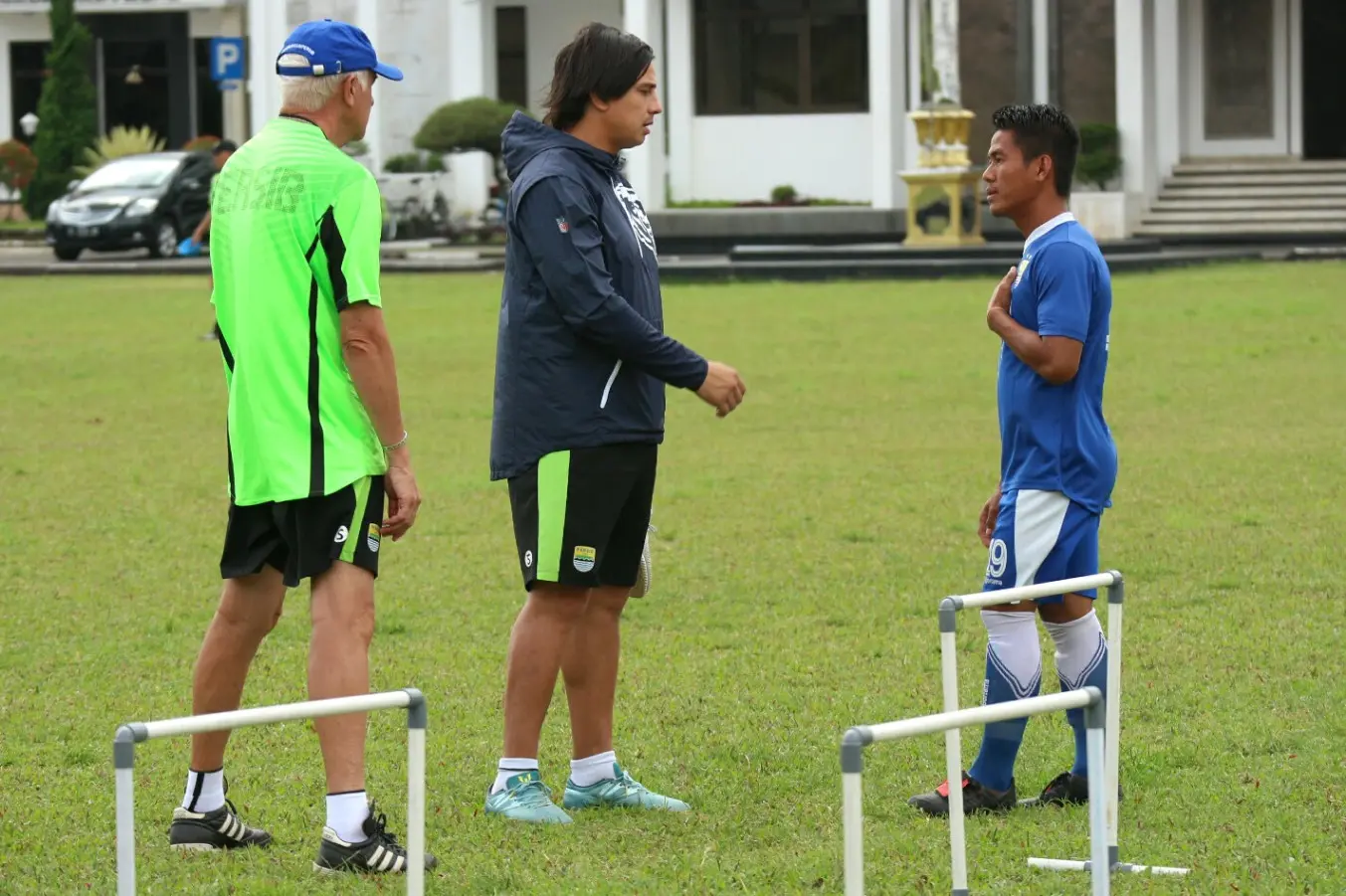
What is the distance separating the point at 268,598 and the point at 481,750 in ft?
3.97

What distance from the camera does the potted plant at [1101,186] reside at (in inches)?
1298

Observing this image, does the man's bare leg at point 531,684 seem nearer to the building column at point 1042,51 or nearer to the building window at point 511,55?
the building column at point 1042,51

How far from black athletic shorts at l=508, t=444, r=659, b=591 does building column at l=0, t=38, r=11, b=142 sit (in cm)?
5165

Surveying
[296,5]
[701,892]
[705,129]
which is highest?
[296,5]

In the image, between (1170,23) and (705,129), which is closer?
(1170,23)

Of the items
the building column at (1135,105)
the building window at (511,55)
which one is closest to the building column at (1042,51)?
the building column at (1135,105)

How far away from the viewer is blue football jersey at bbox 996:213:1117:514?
5367mm

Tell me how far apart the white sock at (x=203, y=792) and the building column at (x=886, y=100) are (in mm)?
30683

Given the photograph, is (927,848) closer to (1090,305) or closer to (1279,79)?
(1090,305)

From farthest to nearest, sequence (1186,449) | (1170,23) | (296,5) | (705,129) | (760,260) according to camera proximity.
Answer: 1. (296,5)
2. (705,129)
3. (1170,23)
4. (760,260)
5. (1186,449)

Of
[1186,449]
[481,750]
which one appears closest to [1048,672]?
[481,750]

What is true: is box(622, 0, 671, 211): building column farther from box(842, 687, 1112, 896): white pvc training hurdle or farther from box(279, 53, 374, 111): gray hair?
box(842, 687, 1112, 896): white pvc training hurdle

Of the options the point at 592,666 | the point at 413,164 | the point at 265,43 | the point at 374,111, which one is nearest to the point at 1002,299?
the point at 592,666

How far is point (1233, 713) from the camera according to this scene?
6457 millimetres
